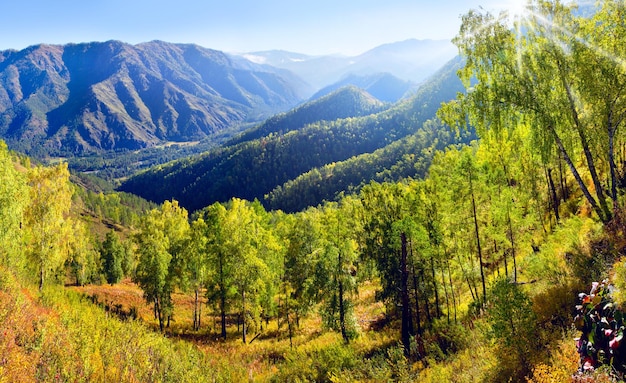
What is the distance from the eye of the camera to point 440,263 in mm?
27000

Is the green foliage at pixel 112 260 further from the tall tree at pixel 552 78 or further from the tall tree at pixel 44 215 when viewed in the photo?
the tall tree at pixel 552 78

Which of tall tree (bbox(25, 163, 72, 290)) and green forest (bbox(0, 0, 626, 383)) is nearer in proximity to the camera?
green forest (bbox(0, 0, 626, 383))

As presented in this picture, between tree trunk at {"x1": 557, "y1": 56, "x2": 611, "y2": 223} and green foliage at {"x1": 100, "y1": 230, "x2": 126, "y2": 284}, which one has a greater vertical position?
tree trunk at {"x1": 557, "y1": 56, "x2": 611, "y2": 223}

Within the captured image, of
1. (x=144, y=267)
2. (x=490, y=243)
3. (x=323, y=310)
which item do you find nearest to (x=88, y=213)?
(x=144, y=267)

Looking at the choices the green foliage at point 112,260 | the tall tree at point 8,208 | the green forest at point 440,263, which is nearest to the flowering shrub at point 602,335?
the green forest at point 440,263

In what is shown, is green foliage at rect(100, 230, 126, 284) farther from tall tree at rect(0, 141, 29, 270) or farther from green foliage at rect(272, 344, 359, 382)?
green foliage at rect(272, 344, 359, 382)

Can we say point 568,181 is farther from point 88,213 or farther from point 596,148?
point 88,213

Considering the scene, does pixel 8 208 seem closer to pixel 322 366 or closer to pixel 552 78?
pixel 322 366

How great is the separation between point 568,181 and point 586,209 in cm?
1846

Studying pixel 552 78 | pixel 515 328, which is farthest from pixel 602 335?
pixel 552 78

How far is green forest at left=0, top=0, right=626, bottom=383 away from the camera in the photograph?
12.0 m

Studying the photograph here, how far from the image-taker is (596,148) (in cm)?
1795

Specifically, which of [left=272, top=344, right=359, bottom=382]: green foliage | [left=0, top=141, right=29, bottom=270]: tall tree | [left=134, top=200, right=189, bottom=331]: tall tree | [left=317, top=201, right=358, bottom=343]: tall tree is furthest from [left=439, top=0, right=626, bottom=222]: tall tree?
[left=134, top=200, right=189, bottom=331]: tall tree

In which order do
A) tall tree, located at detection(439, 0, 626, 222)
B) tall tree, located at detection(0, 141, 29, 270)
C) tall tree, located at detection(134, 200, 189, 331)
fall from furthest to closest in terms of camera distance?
tall tree, located at detection(134, 200, 189, 331) → tall tree, located at detection(0, 141, 29, 270) → tall tree, located at detection(439, 0, 626, 222)
